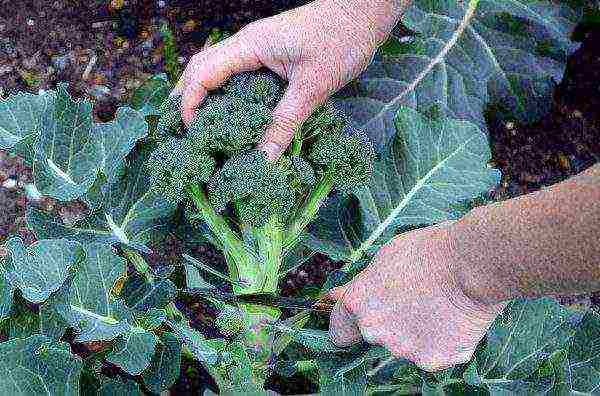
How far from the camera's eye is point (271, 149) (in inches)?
57.2

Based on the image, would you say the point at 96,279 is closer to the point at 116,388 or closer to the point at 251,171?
the point at 116,388

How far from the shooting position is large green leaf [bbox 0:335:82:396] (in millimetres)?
1373

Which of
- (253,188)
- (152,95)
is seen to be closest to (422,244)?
(253,188)

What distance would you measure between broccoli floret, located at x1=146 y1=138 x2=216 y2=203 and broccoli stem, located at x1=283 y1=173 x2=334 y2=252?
0.23 metres

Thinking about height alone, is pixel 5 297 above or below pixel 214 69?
below

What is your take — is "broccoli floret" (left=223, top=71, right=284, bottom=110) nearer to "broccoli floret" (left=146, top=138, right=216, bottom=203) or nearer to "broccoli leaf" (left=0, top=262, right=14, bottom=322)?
"broccoli floret" (left=146, top=138, right=216, bottom=203)

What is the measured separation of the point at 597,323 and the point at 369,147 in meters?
0.58

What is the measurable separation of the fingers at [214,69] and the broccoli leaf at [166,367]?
0.45m

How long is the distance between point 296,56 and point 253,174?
0.31 metres

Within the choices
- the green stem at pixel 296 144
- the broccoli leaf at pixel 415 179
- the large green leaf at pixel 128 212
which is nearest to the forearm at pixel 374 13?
the broccoli leaf at pixel 415 179

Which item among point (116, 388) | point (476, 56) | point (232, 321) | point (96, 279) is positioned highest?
point (476, 56)

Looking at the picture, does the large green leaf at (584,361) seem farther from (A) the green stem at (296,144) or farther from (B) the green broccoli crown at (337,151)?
(A) the green stem at (296,144)

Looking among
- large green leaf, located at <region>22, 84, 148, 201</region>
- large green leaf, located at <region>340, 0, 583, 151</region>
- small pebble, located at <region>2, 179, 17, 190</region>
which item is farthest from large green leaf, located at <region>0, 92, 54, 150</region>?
large green leaf, located at <region>340, 0, 583, 151</region>

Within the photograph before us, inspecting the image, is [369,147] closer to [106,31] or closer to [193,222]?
[193,222]
